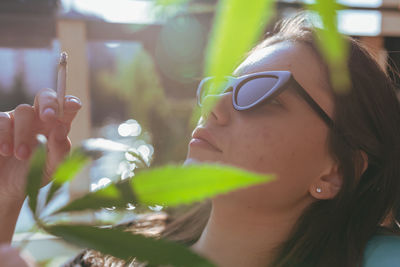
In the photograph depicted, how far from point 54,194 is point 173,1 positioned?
0.73 feet

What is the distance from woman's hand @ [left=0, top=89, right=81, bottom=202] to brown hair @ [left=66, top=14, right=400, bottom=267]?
0.68 m

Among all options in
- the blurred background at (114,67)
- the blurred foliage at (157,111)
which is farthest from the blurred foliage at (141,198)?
the blurred foliage at (157,111)

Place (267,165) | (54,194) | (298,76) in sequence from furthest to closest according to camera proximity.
→ (298,76) < (267,165) < (54,194)

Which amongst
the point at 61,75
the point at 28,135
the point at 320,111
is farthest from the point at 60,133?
the point at 320,111

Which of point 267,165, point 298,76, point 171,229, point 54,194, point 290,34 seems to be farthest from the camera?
point 171,229

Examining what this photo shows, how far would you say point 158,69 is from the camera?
3781mm

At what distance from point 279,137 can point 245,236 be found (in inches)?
11.8

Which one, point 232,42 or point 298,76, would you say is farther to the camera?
point 298,76

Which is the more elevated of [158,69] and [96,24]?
[96,24]

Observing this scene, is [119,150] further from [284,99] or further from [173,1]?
[284,99]

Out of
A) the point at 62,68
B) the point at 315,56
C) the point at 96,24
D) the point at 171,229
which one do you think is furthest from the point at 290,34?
the point at 96,24

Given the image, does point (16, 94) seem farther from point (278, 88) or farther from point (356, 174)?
point (356, 174)

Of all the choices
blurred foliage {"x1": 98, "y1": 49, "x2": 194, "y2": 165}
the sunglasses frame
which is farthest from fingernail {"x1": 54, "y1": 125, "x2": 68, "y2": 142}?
blurred foliage {"x1": 98, "y1": 49, "x2": 194, "y2": 165}

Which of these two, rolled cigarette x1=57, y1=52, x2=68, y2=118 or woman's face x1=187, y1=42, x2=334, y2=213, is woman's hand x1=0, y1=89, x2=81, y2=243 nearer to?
rolled cigarette x1=57, y1=52, x2=68, y2=118
